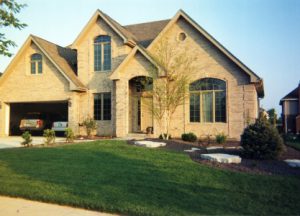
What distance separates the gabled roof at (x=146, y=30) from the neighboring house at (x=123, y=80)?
0.08 m

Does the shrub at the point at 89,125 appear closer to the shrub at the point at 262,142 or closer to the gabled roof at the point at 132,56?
the gabled roof at the point at 132,56

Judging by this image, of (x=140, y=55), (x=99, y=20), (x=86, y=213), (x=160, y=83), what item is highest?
(x=99, y=20)

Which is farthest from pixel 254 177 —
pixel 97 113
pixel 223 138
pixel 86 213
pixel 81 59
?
pixel 81 59

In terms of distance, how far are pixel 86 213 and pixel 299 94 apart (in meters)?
30.1

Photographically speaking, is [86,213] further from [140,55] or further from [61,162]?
[140,55]

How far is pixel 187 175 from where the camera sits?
808cm

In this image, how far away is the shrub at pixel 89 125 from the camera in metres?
21.2

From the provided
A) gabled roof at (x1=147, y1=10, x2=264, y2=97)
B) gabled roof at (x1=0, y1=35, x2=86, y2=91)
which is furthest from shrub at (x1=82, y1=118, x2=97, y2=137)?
gabled roof at (x1=147, y1=10, x2=264, y2=97)

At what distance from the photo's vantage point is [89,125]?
21188mm

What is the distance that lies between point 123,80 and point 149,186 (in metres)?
13.5

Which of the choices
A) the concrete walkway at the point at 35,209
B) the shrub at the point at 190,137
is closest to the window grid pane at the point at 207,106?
the shrub at the point at 190,137

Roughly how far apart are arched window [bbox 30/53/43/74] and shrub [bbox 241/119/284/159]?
1701cm

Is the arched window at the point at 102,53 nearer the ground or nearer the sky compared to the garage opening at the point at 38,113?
nearer the sky

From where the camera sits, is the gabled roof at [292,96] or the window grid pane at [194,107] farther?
the gabled roof at [292,96]
